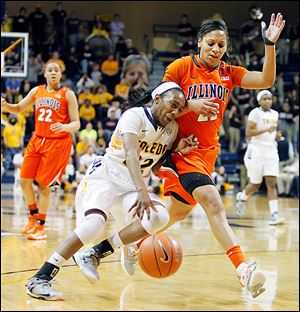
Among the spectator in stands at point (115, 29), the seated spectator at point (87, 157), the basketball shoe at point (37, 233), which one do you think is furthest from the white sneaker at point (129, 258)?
the spectator in stands at point (115, 29)

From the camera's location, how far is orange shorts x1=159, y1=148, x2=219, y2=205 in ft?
21.5

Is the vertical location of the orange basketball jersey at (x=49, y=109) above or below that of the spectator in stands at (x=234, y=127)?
above

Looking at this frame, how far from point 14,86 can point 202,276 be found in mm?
13485

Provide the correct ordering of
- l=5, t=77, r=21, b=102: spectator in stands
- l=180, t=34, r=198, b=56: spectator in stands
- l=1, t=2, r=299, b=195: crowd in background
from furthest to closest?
1. l=180, t=34, r=198, b=56: spectator in stands
2. l=5, t=77, r=21, b=102: spectator in stands
3. l=1, t=2, r=299, b=195: crowd in background

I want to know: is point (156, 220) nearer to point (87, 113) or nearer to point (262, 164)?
point (262, 164)

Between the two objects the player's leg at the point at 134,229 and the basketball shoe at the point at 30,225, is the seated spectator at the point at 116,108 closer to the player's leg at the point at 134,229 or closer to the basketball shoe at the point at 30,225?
the basketball shoe at the point at 30,225

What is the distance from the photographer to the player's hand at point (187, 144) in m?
6.46

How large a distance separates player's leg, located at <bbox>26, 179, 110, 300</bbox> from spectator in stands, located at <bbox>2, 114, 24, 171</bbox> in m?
13.2

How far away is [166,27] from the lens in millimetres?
26875

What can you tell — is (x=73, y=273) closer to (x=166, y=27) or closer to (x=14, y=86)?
(x=14, y=86)

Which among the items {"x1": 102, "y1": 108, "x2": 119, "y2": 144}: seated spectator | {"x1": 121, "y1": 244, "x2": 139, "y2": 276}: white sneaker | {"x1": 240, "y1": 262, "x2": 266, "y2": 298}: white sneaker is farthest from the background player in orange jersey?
{"x1": 102, "y1": 108, "x2": 119, "y2": 144}: seated spectator

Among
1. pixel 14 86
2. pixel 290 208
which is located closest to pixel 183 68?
pixel 290 208

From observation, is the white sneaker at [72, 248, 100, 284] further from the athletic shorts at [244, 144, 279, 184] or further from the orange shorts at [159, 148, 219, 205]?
the athletic shorts at [244, 144, 279, 184]

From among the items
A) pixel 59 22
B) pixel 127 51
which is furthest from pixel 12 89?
pixel 127 51
